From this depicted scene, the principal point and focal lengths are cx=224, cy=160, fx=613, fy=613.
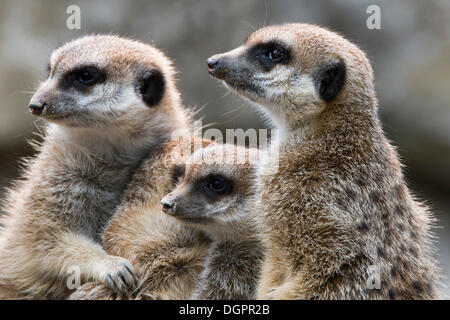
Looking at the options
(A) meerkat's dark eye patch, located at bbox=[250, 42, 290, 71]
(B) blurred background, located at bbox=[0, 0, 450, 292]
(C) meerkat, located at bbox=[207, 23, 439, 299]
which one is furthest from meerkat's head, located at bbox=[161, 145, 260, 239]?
(B) blurred background, located at bbox=[0, 0, 450, 292]

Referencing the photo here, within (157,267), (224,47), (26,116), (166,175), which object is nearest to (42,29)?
(26,116)

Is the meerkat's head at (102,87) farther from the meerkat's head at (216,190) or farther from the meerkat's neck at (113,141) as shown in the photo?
the meerkat's head at (216,190)

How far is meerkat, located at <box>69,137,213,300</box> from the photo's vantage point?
2131 millimetres

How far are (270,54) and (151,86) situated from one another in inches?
26.9

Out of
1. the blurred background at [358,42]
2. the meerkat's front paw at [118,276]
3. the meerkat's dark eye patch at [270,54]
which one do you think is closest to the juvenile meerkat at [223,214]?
the meerkat's front paw at [118,276]

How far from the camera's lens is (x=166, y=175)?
2.39m

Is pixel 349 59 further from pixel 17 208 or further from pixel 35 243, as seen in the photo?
pixel 17 208

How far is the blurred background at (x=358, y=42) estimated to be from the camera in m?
4.96

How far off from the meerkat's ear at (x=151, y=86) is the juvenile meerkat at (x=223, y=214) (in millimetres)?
468

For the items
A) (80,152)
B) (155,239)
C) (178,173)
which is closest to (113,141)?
(80,152)

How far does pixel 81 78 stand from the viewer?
8.24ft

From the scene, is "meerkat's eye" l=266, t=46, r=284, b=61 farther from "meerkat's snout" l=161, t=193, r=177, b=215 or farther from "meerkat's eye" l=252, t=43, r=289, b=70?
"meerkat's snout" l=161, t=193, r=177, b=215

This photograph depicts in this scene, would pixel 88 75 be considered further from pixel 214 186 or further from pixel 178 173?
pixel 214 186
